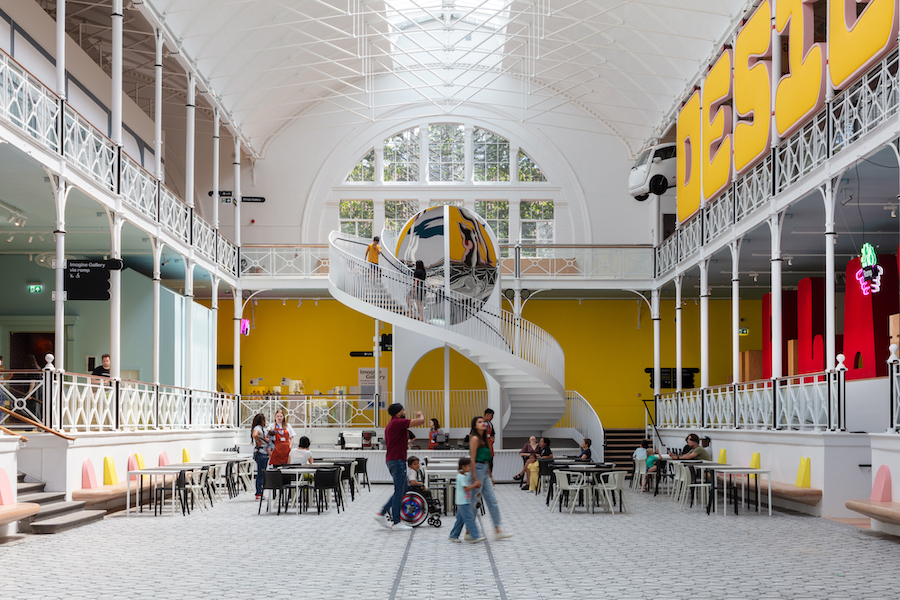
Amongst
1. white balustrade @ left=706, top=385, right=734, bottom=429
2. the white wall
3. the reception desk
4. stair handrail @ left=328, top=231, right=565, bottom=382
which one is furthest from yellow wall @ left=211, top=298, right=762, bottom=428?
the white wall

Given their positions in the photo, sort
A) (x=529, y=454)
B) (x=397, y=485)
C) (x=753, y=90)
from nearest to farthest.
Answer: (x=397, y=485) < (x=753, y=90) < (x=529, y=454)

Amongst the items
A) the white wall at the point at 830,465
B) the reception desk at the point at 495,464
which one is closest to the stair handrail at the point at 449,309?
the reception desk at the point at 495,464

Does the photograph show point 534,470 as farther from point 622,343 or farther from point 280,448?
point 622,343

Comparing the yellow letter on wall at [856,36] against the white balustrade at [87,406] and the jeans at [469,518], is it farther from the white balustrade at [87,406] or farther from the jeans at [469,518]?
the white balustrade at [87,406]

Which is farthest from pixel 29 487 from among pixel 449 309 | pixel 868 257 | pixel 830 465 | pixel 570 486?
pixel 868 257

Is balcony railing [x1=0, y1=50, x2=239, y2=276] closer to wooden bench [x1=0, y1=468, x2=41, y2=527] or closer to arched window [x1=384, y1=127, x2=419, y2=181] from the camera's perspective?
wooden bench [x1=0, y1=468, x2=41, y2=527]

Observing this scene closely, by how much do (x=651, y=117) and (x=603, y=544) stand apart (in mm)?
18413

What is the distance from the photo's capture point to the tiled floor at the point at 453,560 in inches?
293

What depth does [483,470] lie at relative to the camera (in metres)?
10.6

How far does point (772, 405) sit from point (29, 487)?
1124 cm

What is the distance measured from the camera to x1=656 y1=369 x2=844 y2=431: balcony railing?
13375 millimetres

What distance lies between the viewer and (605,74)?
27125 millimetres

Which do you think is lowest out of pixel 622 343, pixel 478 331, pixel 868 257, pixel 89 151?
pixel 622 343

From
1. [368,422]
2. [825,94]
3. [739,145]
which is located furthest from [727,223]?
[368,422]
